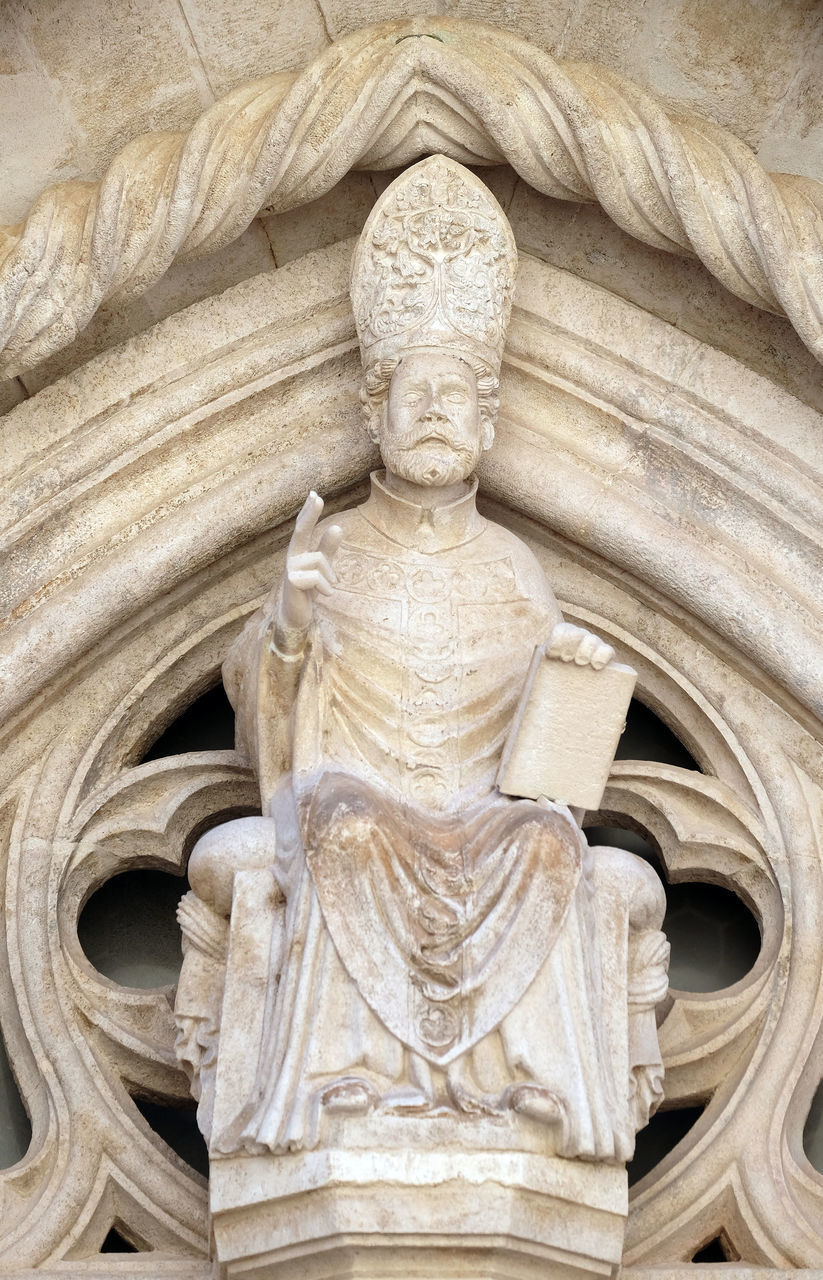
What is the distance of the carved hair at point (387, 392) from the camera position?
5629 mm

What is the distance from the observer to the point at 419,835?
4953 mm

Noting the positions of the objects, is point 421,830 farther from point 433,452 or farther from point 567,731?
point 433,452

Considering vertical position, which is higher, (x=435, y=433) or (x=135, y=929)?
(x=435, y=433)

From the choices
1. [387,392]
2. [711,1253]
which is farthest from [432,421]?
[711,1253]

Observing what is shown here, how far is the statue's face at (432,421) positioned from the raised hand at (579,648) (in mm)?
657

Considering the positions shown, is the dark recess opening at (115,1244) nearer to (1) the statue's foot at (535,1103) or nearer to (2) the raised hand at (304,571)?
(1) the statue's foot at (535,1103)

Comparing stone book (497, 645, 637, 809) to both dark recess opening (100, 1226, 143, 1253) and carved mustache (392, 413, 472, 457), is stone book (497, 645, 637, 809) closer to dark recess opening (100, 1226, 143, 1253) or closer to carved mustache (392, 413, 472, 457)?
carved mustache (392, 413, 472, 457)

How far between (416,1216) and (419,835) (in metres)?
0.85

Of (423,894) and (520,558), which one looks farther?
(520,558)

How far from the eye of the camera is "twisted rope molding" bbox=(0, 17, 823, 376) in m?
5.56

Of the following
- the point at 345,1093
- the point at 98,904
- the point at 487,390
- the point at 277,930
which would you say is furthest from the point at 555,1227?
the point at 487,390

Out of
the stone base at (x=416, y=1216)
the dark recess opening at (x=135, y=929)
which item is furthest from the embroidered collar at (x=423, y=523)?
the stone base at (x=416, y=1216)

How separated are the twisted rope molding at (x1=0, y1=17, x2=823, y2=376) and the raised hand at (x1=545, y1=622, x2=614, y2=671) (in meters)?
1.09

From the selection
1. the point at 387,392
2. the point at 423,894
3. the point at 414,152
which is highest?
the point at 414,152
